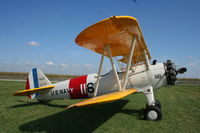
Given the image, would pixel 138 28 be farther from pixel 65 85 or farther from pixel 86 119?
pixel 65 85

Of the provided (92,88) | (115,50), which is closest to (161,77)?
(115,50)

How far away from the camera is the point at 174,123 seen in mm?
4191

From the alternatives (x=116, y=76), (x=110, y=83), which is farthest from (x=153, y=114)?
(x=110, y=83)

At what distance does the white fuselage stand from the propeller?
0.14m

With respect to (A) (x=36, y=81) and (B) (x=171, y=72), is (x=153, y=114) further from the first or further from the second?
(A) (x=36, y=81)

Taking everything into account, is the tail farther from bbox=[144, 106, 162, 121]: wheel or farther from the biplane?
bbox=[144, 106, 162, 121]: wheel

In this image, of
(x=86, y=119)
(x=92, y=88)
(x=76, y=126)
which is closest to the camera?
(x=76, y=126)

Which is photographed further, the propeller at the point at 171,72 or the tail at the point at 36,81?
the tail at the point at 36,81

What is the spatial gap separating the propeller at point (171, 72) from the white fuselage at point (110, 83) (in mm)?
136

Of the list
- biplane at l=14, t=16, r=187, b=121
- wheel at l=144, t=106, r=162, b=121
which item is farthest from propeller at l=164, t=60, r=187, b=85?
→ wheel at l=144, t=106, r=162, b=121

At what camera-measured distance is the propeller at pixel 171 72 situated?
16.3 feet

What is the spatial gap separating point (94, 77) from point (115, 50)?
5.09 feet

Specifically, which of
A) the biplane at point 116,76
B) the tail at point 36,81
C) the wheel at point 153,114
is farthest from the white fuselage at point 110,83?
the wheel at point 153,114

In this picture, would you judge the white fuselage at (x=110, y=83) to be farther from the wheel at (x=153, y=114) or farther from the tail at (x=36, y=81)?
the wheel at (x=153, y=114)
